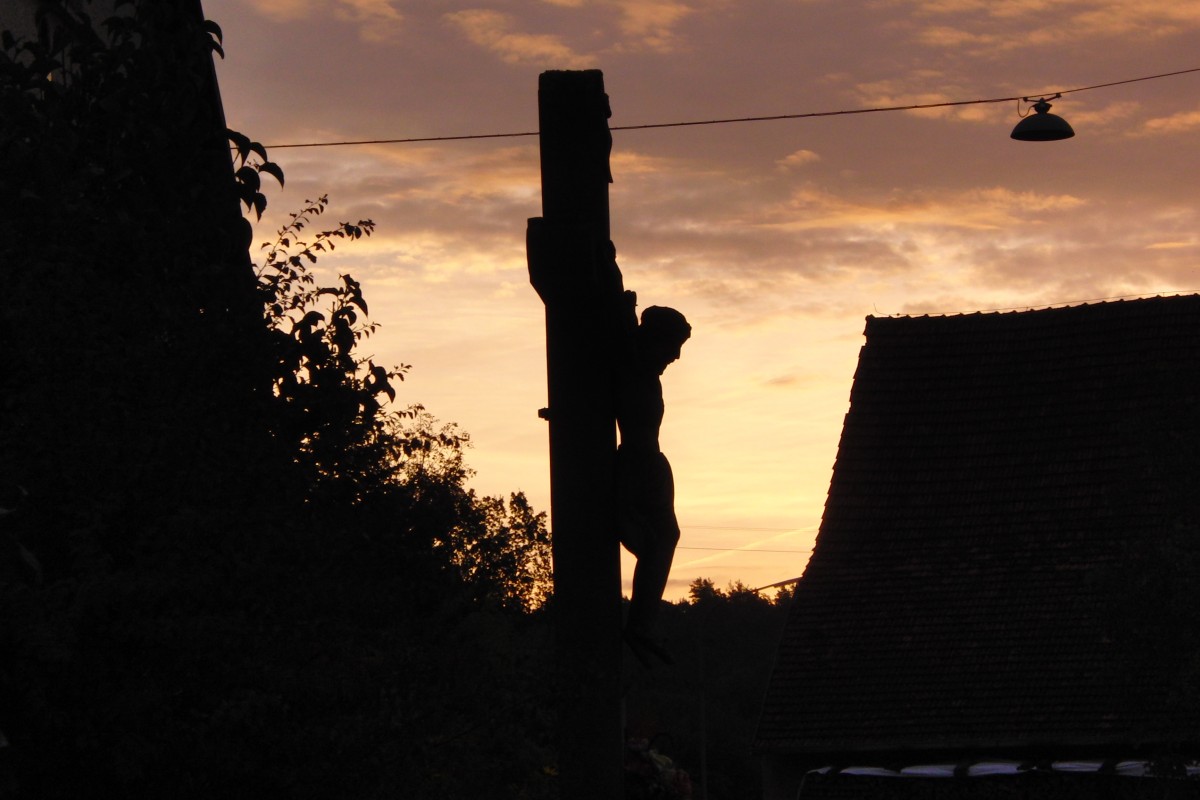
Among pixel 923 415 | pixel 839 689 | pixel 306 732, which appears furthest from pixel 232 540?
pixel 923 415

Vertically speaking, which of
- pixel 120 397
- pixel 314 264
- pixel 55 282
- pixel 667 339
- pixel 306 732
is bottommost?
pixel 306 732

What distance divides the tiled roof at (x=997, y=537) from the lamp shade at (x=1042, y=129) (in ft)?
16.1

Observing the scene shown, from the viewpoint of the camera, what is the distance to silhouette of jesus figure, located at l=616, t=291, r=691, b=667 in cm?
359

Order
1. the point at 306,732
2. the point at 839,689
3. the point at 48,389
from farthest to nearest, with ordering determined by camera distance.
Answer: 1. the point at 839,689
2. the point at 48,389
3. the point at 306,732

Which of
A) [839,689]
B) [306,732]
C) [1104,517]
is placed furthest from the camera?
[1104,517]

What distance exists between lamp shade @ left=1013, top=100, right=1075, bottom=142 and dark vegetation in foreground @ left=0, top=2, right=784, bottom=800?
11.4 metres

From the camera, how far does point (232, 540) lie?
6289 mm

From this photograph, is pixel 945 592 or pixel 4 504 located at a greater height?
pixel 945 592

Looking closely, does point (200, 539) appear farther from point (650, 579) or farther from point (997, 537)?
point (997, 537)

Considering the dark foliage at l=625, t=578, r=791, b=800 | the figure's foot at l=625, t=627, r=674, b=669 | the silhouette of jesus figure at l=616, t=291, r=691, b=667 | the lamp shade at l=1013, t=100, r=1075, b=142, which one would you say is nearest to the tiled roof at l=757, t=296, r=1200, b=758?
the lamp shade at l=1013, t=100, r=1075, b=142

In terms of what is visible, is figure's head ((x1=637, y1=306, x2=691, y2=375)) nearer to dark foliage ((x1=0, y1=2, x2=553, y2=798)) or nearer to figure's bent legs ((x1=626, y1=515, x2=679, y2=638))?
figure's bent legs ((x1=626, y1=515, x2=679, y2=638))

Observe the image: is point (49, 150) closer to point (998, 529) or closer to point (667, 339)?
point (667, 339)

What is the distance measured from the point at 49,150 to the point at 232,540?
2.65 meters

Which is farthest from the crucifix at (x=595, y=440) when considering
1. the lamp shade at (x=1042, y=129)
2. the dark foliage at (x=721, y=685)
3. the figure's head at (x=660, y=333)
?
the dark foliage at (x=721, y=685)
